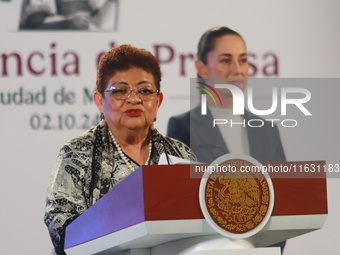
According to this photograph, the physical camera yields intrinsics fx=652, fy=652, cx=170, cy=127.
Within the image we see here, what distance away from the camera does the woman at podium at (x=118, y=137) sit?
2.13m

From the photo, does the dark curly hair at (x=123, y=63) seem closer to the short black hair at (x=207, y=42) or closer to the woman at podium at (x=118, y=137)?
the woman at podium at (x=118, y=137)

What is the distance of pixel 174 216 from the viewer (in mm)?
1283

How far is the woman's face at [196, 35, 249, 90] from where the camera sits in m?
3.45

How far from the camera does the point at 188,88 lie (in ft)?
11.3

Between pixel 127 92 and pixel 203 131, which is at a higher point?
pixel 127 92

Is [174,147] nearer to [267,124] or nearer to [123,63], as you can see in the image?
[123,63]

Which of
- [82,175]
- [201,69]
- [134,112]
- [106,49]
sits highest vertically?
[106,49]

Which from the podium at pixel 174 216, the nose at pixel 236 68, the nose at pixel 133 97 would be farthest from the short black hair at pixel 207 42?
the podium at pixel 174 216

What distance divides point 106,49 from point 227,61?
644 mm

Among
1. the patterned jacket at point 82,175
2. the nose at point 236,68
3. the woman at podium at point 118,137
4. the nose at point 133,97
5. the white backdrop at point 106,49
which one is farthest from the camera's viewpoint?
the nose at point 236,68

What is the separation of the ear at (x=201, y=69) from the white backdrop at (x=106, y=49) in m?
0.04

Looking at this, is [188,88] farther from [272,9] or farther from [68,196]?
[68,196]

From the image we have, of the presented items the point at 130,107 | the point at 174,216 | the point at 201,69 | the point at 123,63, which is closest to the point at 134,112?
the point at 130,107

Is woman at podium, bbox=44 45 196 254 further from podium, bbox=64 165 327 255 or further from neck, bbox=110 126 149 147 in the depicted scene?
podium, bbox=64 165 327 255
